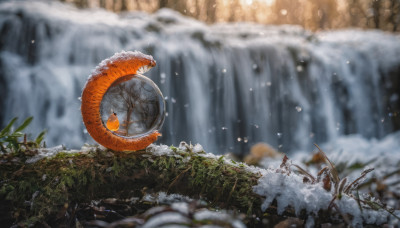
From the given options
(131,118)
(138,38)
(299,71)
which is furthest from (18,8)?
(299,71)

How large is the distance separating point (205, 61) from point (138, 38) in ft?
5.45

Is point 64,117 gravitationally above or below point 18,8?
below

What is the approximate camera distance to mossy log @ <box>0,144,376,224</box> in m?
1.34

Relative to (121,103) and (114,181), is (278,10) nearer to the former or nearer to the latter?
(121,103)

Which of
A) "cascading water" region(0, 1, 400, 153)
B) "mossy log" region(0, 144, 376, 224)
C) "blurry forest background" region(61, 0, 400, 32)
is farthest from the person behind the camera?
"blurry forest background" region(61, 0, 400, 32)

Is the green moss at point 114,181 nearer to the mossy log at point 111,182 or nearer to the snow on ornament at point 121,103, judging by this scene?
the mossy log at point 111,182

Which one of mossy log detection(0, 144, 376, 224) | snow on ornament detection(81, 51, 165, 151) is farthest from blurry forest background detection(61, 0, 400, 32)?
mossy log detection(0, 144, 376, 224)

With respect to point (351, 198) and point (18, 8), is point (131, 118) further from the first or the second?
point (18, 8)

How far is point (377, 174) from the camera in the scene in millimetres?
3502

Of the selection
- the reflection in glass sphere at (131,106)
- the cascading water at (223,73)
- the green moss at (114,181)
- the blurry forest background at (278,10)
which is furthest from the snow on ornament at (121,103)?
the blurry forest background at (278,10)

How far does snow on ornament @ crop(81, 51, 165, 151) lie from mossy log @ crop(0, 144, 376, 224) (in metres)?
0.10

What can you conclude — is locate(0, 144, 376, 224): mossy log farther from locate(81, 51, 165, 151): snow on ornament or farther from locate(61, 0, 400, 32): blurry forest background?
locate(61, 0, 400, 32): blurry forest background

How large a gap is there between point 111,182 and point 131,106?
1.41ft

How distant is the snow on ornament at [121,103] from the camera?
1.44 metres
